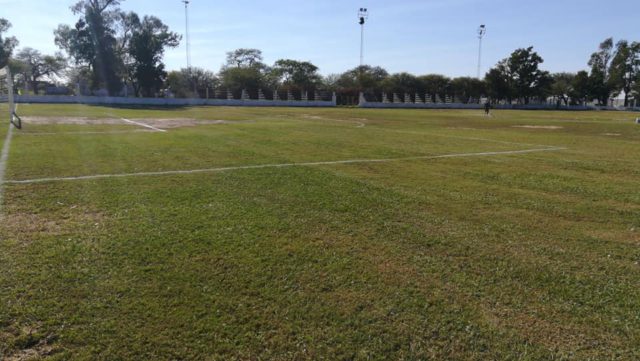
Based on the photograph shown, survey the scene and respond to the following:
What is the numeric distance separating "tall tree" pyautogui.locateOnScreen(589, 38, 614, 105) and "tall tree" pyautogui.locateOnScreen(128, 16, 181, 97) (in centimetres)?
9247

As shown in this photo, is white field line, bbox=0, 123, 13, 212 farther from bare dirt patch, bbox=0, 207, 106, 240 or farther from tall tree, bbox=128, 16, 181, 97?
tall tree, bbox=128, 16, 181, 97

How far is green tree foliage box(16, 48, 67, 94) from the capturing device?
8262 cm

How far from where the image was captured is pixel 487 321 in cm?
314

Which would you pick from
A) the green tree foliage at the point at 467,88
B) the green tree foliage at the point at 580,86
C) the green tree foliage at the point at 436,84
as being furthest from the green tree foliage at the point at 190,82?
the green tree foliage at the point at 580,86

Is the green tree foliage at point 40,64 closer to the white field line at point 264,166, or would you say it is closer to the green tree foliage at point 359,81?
the green tree foliage at point 359,81

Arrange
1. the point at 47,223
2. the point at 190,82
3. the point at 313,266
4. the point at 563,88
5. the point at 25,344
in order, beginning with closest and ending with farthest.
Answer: the point at 25,344, the point at 313,266, the point at 47,223, the point at 190,82, the point at 563,88

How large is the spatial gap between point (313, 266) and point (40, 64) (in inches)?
3984

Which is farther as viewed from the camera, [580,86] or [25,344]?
[580,86]

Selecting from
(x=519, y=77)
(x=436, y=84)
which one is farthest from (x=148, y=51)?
(x=519, y=77)

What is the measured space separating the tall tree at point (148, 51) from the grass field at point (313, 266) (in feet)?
197

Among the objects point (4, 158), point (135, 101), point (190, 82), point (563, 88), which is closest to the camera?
point (4, 158)

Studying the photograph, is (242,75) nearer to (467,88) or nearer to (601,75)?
(467,88)

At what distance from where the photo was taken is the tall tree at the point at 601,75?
101m

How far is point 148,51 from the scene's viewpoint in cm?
6259
